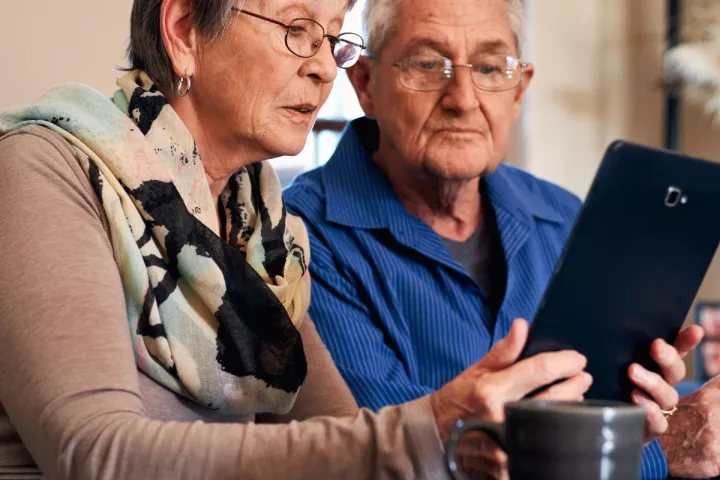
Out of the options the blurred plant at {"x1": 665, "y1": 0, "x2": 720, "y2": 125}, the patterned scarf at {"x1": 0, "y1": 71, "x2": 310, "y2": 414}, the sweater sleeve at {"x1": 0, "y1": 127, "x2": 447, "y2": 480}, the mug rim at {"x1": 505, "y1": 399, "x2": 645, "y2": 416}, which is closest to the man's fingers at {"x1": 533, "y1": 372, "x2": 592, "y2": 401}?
the sweater sleeve at {"x1": 0, "y1": 127, "x2": 447, "y2": 480}

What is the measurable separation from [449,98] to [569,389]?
36.3 inches

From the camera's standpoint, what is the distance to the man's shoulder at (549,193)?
6.63ft

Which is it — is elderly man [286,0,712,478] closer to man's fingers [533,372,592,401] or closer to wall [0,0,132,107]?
wall [0,0,132,107]

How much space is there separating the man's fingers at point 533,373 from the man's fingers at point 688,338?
0.34 m

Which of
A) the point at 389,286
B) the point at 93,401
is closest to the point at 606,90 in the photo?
the point at 389,286

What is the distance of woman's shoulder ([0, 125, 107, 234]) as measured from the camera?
1021mm

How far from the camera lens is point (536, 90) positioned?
3.54m

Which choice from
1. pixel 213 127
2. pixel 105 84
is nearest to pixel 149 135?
pixel 213 127

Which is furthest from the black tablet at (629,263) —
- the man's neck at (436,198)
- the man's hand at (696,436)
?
the man's neck at (436,198)

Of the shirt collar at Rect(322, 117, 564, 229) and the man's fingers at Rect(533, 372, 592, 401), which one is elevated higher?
the man's fingers at Rect(533, 372, 592, 401)

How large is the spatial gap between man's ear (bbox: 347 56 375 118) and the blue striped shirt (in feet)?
0.27

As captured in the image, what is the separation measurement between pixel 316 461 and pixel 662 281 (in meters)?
0.49

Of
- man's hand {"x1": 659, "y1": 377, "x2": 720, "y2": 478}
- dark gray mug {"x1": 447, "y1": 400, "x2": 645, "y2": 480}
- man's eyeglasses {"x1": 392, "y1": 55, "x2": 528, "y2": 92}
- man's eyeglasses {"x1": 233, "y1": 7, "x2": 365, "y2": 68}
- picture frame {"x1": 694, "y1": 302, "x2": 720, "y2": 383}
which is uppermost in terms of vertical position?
man's eyeglasses {"x1": 233, "y1": 7, "x2": 365, "y2": 68}

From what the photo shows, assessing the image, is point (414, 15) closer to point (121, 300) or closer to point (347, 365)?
point (347, 365)
